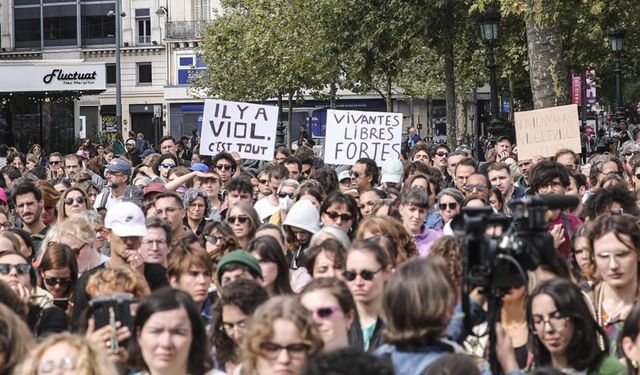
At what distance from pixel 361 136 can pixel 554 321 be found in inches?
482

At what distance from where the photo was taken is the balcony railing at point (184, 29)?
75062 mm

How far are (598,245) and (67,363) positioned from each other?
3212 mm

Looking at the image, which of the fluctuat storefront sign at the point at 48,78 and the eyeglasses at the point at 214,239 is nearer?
the eyeglasses at the point at 214,239

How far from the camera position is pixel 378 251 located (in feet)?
25.5

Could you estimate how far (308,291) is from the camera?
7.03m

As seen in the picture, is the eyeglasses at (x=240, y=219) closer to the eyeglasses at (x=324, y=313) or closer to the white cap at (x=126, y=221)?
the white cap at (x=126, y=221)

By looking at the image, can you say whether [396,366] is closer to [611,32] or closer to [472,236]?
[472,236]

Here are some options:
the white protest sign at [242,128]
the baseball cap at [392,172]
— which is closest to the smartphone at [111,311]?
the baseball cap at [392,172]

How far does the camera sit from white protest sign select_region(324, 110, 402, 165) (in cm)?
1866

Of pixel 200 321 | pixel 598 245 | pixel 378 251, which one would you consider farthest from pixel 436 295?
pixel 598 245

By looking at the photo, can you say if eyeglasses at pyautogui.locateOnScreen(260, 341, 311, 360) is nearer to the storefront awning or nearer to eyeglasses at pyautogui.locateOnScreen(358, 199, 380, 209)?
eyeglasses at pyautogui.locateOnScreen(358, 199, 380, 209)

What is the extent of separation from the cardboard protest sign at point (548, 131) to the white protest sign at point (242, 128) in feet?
9.90

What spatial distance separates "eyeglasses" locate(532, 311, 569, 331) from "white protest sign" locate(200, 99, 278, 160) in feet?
38.7

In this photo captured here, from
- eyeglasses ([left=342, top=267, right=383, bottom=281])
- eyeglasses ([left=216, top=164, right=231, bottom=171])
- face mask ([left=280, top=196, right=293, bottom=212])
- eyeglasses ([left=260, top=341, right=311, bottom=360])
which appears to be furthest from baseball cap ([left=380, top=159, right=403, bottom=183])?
eyeglasses ([left=260, top=341, right=311, bottom=360])
